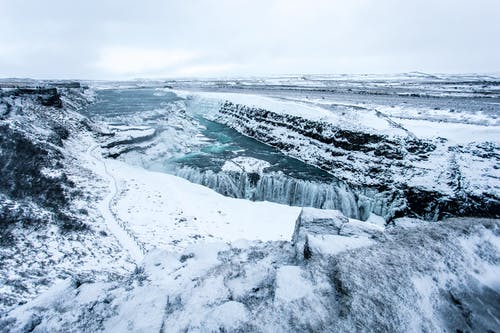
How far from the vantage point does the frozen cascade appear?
21.7 m

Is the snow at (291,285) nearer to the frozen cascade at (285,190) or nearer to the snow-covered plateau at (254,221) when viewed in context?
the snow-covered plateau at (254,221)

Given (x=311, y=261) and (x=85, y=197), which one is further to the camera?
(x=85, y=197)

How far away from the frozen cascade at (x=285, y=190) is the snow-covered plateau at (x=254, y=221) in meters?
0.13

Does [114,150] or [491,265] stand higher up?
[491,265]

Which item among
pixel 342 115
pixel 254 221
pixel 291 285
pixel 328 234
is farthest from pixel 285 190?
pixel 291 285

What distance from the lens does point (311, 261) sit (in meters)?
6.49

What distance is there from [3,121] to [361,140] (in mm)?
33327

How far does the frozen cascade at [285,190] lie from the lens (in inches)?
853

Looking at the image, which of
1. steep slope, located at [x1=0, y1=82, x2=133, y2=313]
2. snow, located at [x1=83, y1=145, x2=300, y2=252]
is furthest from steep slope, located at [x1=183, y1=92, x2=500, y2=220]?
steep slope, located at [x1=0, y1=82, x2=133, y2=313]

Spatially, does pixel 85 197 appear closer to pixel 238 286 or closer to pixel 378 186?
pixel 238 286

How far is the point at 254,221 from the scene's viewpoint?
18359 millimetres

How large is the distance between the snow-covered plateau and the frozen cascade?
0.44ft

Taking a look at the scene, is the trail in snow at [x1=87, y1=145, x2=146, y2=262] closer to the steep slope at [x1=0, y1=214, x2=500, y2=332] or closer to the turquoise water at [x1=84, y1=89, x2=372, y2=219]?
the steep slope at [x1=0, y1=214, x2=500, y2=332]

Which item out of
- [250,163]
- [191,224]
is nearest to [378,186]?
[250,163]
